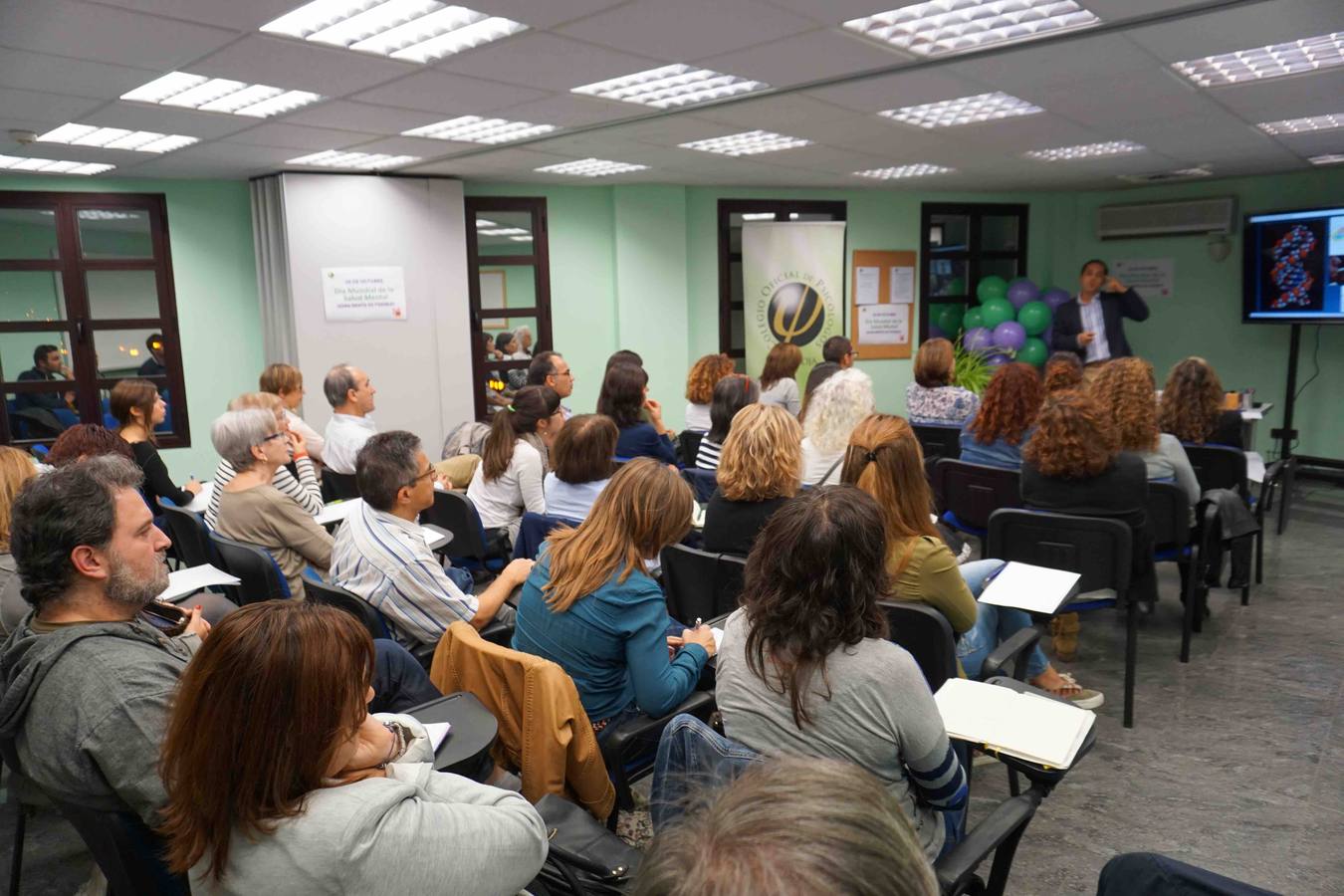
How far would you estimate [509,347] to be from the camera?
25.8 ft

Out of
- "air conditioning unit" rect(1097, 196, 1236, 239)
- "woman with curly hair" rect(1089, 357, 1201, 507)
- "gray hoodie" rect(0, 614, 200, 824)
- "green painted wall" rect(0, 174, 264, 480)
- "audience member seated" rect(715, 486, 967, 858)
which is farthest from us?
"air conditioning unit" rect(1097, 196, 1236, 239)

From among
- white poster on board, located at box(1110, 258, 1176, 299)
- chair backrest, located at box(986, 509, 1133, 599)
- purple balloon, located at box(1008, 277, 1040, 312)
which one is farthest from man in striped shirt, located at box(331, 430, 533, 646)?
white poster on board, located at box(1110, 258, 1176, 299)

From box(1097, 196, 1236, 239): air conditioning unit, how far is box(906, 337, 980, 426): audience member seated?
4797mm

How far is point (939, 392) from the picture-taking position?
564 centimetres

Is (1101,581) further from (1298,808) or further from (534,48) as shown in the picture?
(534,48)

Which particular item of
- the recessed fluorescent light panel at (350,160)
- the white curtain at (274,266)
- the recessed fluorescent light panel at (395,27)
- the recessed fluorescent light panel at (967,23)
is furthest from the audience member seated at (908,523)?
the white curtain at (274,266)

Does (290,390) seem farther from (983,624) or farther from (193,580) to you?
(983,624)

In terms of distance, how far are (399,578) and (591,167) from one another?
503 cm

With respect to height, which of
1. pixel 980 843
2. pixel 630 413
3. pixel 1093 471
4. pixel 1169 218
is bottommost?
pixel 980 843

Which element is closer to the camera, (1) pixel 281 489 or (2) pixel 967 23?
(2) pixel 967 23

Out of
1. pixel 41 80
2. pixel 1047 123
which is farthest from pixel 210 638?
pixel 1047 123

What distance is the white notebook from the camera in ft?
5.53

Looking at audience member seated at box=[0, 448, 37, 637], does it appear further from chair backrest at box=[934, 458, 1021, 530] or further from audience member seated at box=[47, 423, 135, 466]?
chair backrest at box=[934, 458, 1021, 530]

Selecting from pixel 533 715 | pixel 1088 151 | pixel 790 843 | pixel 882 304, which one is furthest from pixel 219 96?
pixel 882 304
